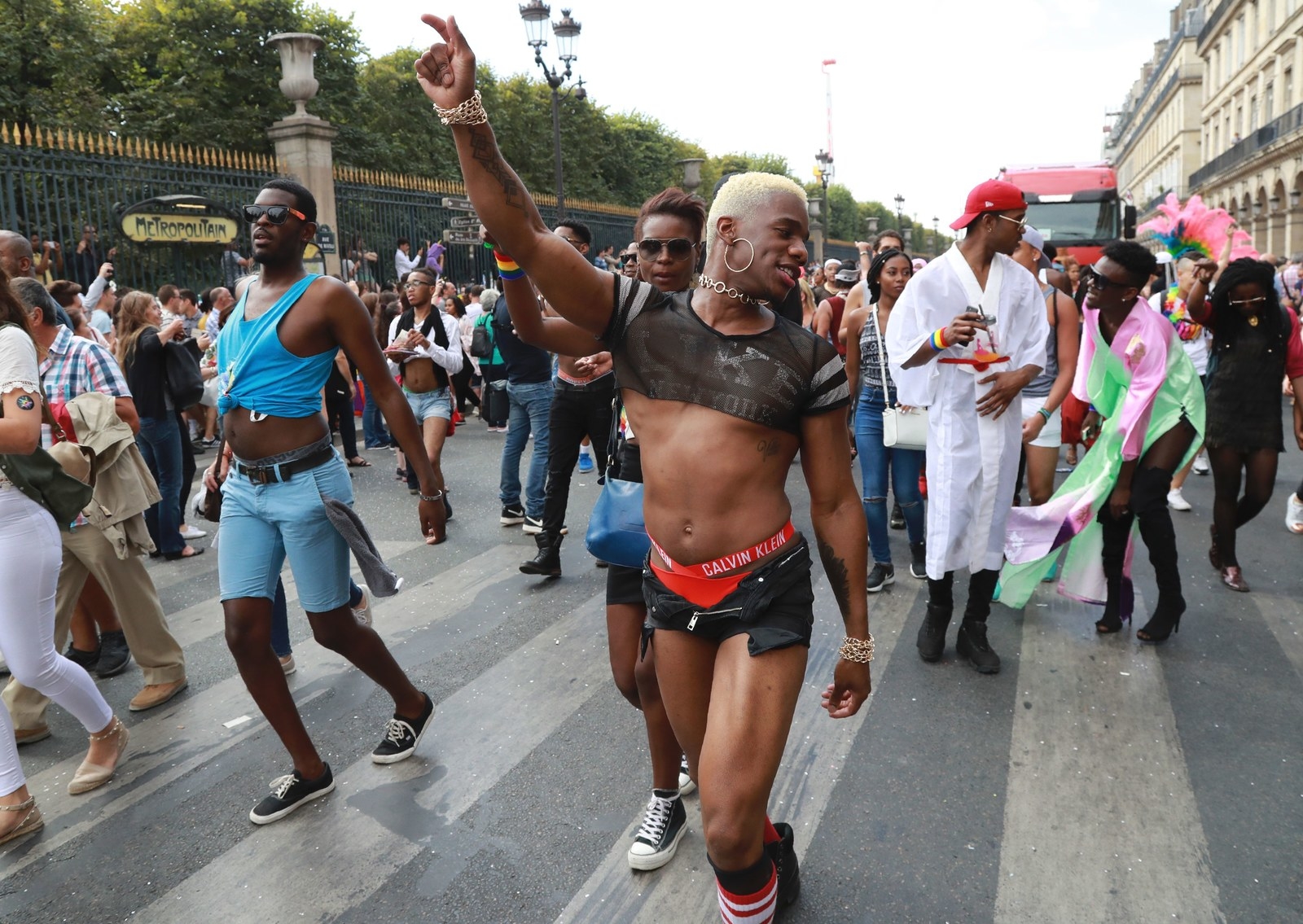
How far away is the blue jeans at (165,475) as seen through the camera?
6.90 meters

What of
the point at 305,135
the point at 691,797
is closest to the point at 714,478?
the point at 691,797

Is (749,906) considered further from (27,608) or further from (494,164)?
(27,608)

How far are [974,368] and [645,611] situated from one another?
2076 millimetres

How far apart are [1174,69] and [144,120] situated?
256 feet

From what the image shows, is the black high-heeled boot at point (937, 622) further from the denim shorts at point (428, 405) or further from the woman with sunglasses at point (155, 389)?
the woman with sunglasses at point (155, 389)

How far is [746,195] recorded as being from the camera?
2.47m

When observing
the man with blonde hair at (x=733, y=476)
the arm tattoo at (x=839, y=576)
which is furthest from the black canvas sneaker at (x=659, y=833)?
the arm tattoo at (x=839, y=576)

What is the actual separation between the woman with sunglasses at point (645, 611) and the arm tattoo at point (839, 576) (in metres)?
0.71

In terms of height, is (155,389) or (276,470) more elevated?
(155,389)

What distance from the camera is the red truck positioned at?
19.1m

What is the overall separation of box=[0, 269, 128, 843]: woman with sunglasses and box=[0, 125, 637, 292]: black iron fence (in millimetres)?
8891

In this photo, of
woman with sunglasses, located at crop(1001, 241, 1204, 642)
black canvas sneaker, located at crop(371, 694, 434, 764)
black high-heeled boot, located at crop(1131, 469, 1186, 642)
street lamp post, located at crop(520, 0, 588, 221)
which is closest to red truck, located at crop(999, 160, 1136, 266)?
street lamp post, located at crop(520, 0, 588, 221)

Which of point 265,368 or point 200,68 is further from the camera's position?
point 200,68

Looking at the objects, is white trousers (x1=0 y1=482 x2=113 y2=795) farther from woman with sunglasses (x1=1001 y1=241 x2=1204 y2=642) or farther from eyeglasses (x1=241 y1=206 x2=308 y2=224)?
woman with sunglasses (x1=1001 y1=241 x2=1204 y2=642)
